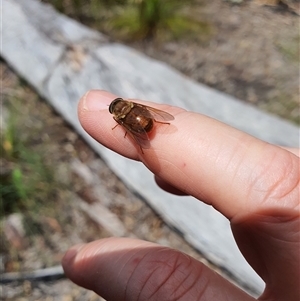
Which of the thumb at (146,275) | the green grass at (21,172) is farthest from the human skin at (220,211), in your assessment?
the green grass at (21,172)

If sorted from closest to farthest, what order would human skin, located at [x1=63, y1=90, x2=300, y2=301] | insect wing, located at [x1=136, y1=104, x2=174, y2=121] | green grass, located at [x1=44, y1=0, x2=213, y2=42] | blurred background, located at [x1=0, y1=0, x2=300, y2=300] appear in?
human skin, located at [x1=63, y1=90, x2=300, y2=301] → insect wing, located at [x1=136, y1=104, x2=174, y2=121] → blurred background, located at [x1=0, y1=0, x2=300, y2=300] → green grass, located at [x1=44, y1=0, x2=213, y2=42]

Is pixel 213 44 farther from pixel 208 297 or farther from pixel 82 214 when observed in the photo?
pixel 208 297

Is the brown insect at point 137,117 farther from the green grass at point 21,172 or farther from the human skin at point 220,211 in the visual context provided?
the green grass at point 21,172

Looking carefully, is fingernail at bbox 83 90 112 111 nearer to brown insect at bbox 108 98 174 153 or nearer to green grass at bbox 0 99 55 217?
brown insect at bbox 108 98 174 153

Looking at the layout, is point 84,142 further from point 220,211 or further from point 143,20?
point 143,20

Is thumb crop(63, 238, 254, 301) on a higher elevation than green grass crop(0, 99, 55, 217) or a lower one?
higher

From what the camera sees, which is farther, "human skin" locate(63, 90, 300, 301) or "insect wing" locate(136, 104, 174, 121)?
"insect wing" locate(136, 104, 174, 121)

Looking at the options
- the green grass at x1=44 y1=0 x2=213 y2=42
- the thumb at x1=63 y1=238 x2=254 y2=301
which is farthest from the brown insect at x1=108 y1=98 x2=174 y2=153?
the green grass at x1=44 y1=0 x2=213 y2=42

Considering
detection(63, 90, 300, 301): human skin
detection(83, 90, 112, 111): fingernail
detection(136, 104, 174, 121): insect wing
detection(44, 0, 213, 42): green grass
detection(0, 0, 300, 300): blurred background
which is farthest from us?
detection(44, 0, 213, 42): green grass

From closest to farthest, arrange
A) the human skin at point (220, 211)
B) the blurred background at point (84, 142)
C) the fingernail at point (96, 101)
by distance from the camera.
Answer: the human skin at point (220, 211), the fingernail at point (96, 101), the blurred background at point (84, 142)
